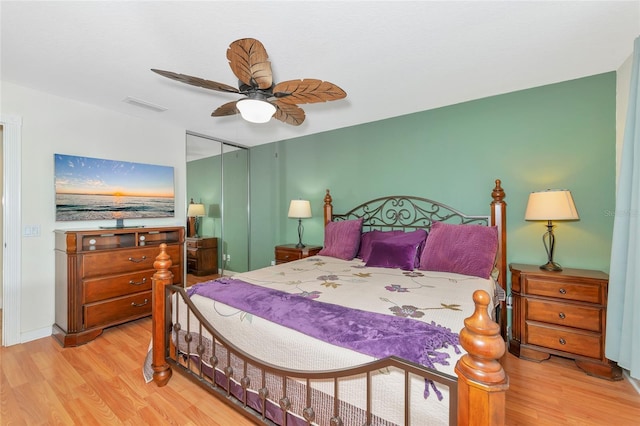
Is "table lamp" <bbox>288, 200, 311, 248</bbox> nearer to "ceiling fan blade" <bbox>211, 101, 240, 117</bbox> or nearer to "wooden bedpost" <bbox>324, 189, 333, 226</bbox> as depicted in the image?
"wooden bedpost" <bbox>324, 189, 333, 226</bbox>

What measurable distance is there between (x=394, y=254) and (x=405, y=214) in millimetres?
899

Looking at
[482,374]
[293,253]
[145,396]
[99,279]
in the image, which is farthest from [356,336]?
[99,279]

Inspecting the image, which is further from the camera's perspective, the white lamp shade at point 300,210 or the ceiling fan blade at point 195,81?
the white lamp shade at point 300,210

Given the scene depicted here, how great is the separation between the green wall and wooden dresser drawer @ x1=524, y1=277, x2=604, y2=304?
17.2 inches

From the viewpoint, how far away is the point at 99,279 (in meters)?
2.76

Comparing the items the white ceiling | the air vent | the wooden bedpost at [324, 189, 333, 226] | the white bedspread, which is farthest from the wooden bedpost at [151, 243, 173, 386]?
the wooden bedpost at [324, 189, 333, 226]

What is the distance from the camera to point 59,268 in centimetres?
276

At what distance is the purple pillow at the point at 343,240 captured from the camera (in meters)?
3.11

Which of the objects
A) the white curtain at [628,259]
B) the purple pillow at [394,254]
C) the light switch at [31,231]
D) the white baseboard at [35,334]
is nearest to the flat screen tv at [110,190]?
the light switch at [31,231]

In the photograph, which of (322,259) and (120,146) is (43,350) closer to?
(120,146)

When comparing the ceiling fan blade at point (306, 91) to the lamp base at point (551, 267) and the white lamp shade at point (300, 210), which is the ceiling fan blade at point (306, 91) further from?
the lamp base at point (551, 267)

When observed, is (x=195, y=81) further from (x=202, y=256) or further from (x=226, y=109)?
(x=202, y=256)

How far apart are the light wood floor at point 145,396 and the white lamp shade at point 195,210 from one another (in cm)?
213

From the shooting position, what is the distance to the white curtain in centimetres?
169
